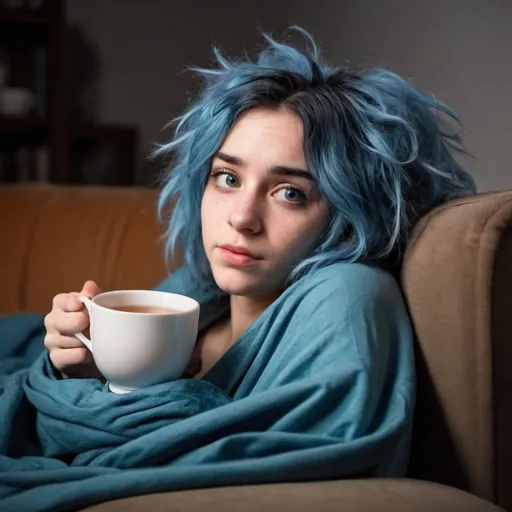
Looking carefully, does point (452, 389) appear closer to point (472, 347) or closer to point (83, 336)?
point (472, 347)

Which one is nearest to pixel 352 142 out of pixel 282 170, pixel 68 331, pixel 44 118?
pixel 282 170

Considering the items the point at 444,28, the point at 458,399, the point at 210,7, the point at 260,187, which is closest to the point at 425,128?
the point at 260,187

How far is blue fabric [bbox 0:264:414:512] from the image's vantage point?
0.78 metres

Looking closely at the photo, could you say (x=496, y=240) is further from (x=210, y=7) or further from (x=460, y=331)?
(x=210, y=7)

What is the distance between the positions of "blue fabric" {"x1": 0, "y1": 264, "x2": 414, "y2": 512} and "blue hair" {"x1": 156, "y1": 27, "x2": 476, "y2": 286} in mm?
79

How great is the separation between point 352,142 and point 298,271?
0.57ft

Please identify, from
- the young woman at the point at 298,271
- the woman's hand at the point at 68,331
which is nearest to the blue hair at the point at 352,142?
the young woman at the point at 298,271

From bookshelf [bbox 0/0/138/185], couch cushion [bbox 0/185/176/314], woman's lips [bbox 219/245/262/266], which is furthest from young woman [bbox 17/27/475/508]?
bookshelf [bbox 0/0/138/185]

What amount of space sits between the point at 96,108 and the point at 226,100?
1.90 metres

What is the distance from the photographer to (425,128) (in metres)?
1.10

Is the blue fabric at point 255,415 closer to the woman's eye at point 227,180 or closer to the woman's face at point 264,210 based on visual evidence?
the woman's face at point 264,210

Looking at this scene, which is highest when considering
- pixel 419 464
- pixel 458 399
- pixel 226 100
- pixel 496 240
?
pixel 226 100

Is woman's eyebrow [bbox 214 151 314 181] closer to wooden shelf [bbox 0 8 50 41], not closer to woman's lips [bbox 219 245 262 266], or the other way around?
woman's lips [bbox 219 245 262 266]

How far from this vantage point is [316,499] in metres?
0.75
